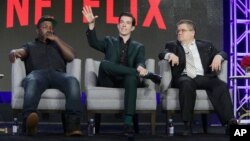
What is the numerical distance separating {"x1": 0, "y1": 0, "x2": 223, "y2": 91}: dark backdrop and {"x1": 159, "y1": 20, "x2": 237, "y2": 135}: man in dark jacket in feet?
5.38

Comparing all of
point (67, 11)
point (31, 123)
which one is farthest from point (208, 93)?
point (67, 11)

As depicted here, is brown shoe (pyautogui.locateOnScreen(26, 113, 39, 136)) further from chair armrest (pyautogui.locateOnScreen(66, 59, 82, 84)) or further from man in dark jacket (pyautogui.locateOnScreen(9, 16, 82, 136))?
chair armrest (pyautogui.locateOnScreen(66, 59, 82, 84))

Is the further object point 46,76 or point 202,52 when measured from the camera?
point 202,52

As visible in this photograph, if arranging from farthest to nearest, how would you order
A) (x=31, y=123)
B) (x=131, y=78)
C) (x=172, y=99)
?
(x=172, y=99)
(x=131, y=78)
(x=31, y=123)

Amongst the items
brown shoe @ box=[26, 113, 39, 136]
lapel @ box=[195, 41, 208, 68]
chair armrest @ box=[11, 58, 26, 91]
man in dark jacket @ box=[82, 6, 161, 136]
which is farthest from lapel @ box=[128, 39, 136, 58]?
brown shoe @ box=[26, 113, 39, 136]

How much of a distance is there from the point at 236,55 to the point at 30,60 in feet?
9.91

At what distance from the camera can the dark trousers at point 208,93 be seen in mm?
4133

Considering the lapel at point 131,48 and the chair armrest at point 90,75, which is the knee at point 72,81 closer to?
the chair armrest at point 90,75

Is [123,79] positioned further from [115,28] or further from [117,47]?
[115,28]

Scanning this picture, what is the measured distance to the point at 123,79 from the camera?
Answer: 4.14 m

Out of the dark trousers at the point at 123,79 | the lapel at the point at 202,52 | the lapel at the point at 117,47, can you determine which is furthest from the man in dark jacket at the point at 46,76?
the lapel at the point at 202,52

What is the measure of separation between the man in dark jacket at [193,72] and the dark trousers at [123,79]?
495 millimetres

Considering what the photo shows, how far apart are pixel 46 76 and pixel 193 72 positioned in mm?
A: 1466

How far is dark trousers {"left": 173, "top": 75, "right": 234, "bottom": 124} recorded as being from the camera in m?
4.13
